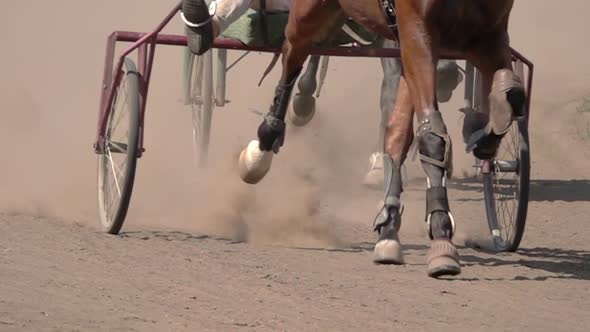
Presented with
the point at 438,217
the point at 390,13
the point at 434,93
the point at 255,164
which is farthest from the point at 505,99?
the point at 255,164

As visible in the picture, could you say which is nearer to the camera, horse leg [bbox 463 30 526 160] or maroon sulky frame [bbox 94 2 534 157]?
horse leg [bbox 463 30 526 160]

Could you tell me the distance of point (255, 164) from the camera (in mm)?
8484

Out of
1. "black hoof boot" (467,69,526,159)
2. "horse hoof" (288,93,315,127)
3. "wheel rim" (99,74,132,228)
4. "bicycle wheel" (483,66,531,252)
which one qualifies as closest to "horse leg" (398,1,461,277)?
"black hoof boot" (467,69,526,159)

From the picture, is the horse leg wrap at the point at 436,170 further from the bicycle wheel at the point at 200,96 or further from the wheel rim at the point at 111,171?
the bicycle wheel at the point at 200,96

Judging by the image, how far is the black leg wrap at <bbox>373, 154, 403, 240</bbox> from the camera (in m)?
7.18

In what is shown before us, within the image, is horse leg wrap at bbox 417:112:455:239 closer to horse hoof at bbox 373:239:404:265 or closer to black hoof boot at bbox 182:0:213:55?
Answer: horse hoof at bbox 373:239:404:265

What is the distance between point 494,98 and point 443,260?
729 millimetres

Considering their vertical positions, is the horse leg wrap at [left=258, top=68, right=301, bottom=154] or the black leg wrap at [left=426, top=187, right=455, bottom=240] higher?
the horse leg wrap at [left=258, top=68, right=301, bottom=154]

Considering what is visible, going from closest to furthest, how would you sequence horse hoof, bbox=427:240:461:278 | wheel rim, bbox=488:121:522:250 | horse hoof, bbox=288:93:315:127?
1. horse hoof, bbox=427:240:461:278
2. wheel rim, bbox=488:121:522:250
3. horse hoof, bbox=288:93:315:127

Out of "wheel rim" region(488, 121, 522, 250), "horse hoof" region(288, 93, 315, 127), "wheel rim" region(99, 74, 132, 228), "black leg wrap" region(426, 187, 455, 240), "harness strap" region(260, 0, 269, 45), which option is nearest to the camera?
"black leg wrap" region(426, 187, 455, 240)

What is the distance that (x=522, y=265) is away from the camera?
7652mm

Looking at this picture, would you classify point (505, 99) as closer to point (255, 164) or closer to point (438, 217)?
point (438, 217)

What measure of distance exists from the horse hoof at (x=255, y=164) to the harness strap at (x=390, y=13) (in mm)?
1559

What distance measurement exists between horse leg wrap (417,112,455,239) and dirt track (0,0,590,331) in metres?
0.27
